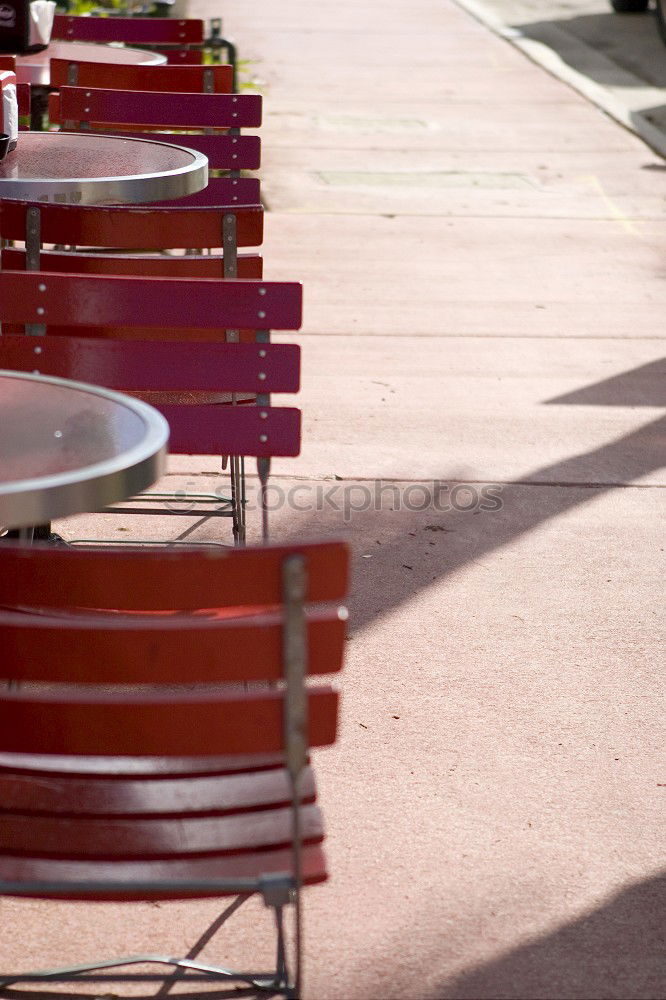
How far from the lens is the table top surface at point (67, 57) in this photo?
22.9ft

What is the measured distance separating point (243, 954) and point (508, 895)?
58 centimetres

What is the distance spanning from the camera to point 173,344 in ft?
11.5

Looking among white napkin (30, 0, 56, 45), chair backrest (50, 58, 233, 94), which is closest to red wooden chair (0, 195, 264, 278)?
white napkin (30, 0, 56, 45)

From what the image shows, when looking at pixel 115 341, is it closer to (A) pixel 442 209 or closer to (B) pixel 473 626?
(B) pixel 473 626

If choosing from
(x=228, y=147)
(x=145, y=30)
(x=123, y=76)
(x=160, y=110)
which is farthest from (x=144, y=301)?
(x=145, y=30)

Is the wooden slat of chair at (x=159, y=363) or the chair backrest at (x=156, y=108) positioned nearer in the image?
the wooden slat of chair at (x=159, y=363)

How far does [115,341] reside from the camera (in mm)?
3455

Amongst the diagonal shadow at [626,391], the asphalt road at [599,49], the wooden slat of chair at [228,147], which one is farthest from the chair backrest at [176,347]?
the asphalt road at [599,49]

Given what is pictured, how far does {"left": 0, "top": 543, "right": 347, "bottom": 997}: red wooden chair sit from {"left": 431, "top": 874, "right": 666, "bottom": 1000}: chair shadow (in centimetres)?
66

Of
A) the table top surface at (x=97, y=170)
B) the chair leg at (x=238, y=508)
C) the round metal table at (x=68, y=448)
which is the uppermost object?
the table top surface at (x=97, y=170)

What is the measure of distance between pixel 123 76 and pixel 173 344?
11.5 ft

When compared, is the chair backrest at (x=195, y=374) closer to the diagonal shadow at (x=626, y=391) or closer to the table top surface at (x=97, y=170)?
the table top surface at (x=97, y=170)

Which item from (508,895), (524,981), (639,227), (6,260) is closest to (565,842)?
(508,895)

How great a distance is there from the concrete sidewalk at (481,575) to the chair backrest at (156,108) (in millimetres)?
1177
